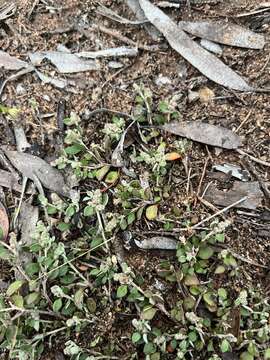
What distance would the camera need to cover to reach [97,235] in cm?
255

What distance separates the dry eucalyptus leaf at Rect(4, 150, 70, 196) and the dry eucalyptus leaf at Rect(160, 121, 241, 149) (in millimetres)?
574

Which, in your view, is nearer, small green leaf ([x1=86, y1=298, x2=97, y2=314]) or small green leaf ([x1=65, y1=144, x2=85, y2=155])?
small green leaf ([x1=86, y1=298, x2=97, y2=314])

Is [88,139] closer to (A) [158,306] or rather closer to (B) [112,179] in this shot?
(B) [112,179]

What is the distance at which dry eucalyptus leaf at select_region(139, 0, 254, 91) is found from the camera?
2.76m

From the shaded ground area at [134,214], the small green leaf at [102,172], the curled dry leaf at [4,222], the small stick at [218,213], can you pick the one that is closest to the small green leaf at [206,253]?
the shaded ground area at [134,214]

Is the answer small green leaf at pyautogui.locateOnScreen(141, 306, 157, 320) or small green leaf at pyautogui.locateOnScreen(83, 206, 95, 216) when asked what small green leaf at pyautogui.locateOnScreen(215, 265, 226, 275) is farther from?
→ small green leaf at pyautogui.locateOnScreen(83, 206, 95, 216)

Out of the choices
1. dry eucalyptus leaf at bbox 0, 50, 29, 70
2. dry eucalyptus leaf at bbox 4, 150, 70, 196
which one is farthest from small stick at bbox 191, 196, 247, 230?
dry eucalyptus leaf at bbox 0, 50, 29, 70

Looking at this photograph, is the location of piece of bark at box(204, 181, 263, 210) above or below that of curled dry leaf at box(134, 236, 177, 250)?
above

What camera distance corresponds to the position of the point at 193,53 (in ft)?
9.34

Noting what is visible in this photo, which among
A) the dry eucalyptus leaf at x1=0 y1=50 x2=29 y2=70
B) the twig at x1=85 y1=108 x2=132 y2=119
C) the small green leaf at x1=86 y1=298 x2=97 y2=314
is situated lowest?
the small green leaf at x1=86 y1=298 x2=97 y2=314

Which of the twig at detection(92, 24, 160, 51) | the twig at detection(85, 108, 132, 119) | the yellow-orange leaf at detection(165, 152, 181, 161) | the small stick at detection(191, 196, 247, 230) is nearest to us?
the small stick at detection(191, 196, 247, 230)

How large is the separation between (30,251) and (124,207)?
48cm

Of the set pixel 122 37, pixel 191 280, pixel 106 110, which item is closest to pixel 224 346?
pixel 191 280

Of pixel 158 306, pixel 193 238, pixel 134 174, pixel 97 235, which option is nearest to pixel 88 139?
pixel 134 174
